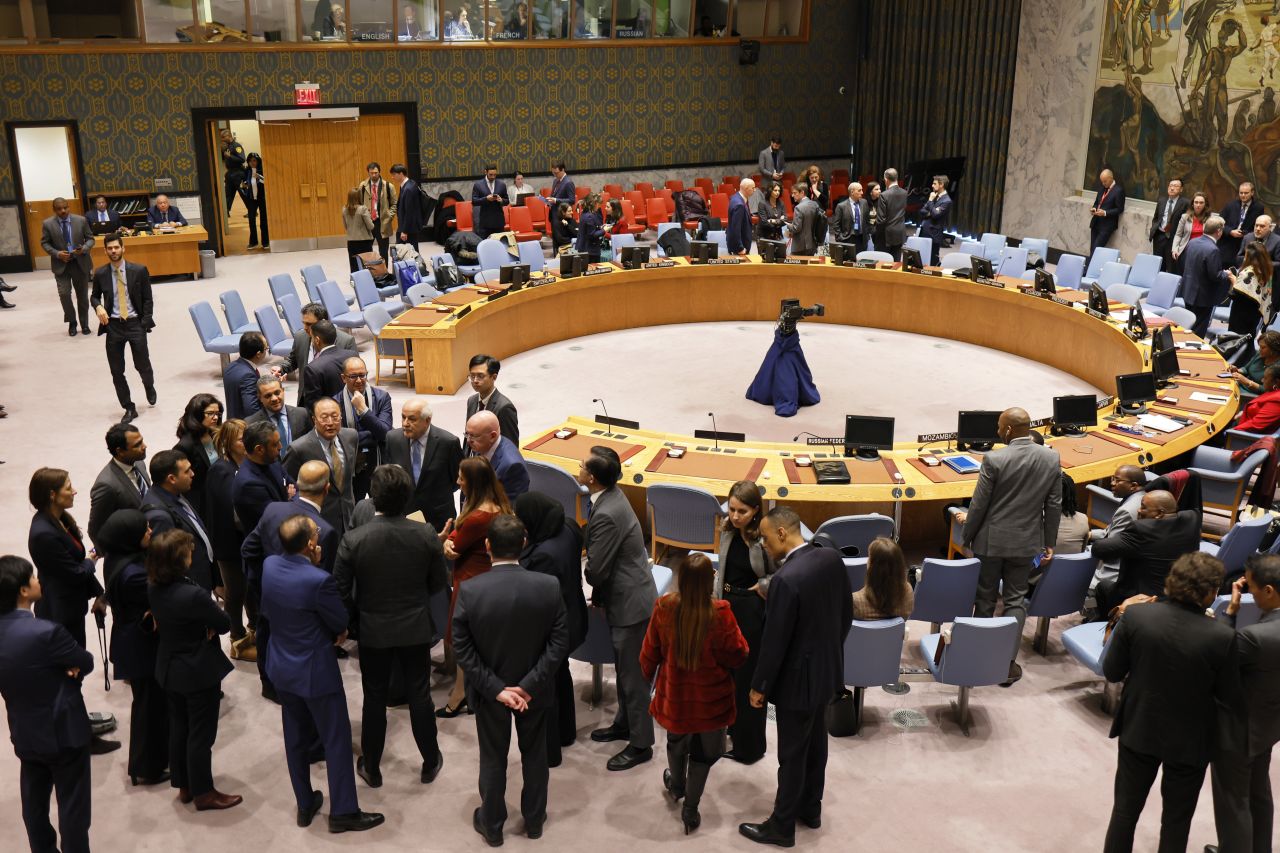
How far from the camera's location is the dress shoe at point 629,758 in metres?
5.49

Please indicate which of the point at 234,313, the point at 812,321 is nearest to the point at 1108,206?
the point at 812,321

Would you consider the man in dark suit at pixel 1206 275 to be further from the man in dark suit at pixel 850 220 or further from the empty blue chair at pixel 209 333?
the empty blue chair at pixel 209 333

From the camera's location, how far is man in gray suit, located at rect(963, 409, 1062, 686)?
6.27 metres

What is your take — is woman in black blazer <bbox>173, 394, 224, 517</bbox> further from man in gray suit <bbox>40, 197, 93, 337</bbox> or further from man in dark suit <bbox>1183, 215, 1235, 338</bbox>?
man in dark suit <bbox>1183, 215, 1235, 338</bbox>

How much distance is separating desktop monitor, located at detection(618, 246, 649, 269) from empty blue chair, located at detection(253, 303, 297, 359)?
13.7 feet

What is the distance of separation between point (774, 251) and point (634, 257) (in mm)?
1747

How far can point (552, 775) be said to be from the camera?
5.48 meters

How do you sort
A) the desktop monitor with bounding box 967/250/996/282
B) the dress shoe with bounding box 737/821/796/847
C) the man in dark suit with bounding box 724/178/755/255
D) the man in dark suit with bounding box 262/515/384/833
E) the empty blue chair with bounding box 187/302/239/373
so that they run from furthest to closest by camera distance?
the man in dark suit with bounding box 724/178/755/255 < the desktop monitor with bounding box 967/250/996/282 < the empty blue chair with bounding box 187/302/239/373 < the dress shoe with bounding box 737/821/796/847 < the man in dark suit with bounding box 262/515/384/833

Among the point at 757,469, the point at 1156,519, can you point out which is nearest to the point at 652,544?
the point at 757,469

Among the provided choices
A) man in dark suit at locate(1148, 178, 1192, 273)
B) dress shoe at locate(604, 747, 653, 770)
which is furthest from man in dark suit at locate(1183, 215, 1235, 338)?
dress shoe at locate(604, 747, 653, 770)

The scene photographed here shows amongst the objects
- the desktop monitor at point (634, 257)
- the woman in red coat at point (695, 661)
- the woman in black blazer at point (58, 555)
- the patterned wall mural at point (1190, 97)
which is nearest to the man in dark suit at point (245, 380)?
the woman in black blazer at point (58, 555)

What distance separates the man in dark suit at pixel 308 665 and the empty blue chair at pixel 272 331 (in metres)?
6.60

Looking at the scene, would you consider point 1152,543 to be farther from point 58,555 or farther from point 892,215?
point 892,215

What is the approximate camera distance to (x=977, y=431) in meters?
7.98
